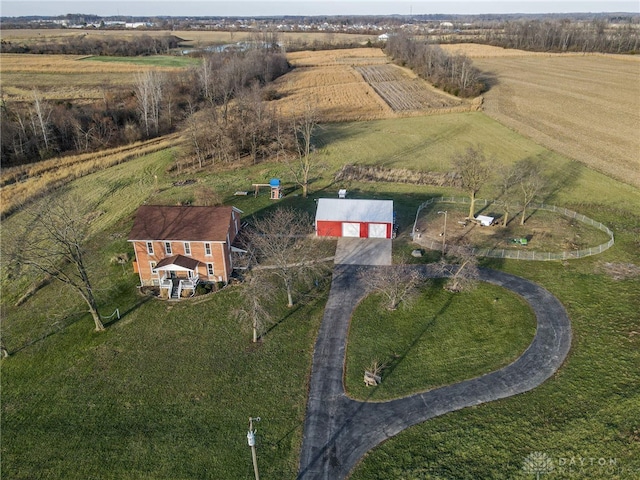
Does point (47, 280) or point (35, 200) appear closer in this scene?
point (47, 280)

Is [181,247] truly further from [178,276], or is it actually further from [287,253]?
[287,253]

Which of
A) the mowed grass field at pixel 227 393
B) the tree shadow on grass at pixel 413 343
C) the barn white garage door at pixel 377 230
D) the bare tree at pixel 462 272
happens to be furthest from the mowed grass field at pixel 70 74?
the tree shadow on grass at pixel 413 343

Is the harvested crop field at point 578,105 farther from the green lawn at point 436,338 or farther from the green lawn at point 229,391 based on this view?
the green lawn at point 436,338

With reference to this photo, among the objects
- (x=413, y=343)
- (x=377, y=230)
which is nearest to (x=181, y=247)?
(x=377, y=230)

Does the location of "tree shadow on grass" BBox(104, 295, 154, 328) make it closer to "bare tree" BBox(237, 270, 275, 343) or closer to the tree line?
"bare tree" BBox(237, 270, 275, 343)

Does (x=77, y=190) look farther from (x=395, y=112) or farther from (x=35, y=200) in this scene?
(x=395, y=112)

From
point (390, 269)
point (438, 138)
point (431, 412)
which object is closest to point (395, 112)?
point (438, 138)
